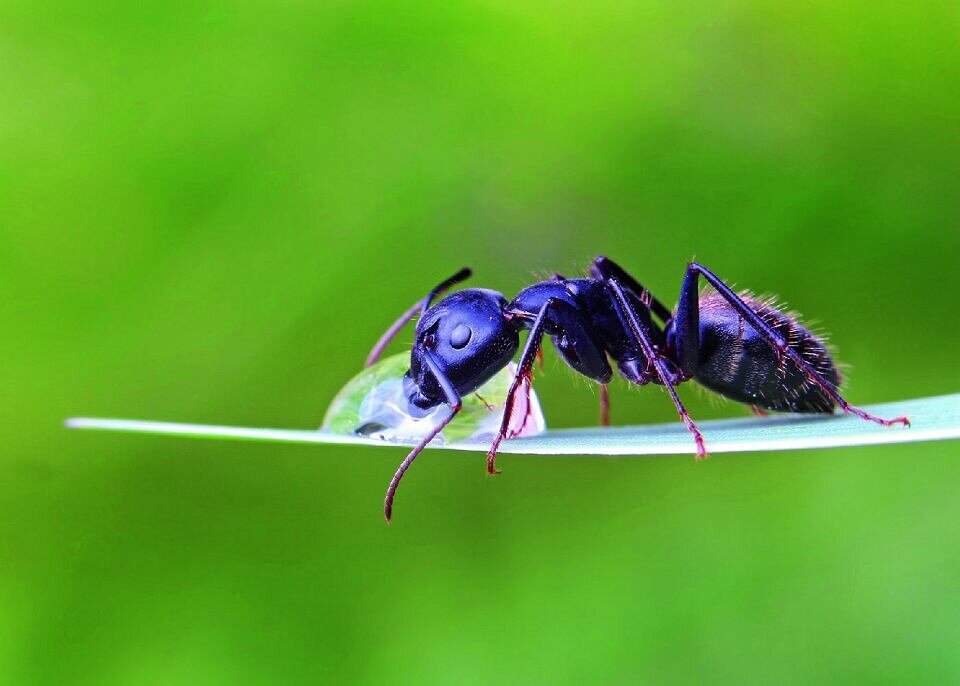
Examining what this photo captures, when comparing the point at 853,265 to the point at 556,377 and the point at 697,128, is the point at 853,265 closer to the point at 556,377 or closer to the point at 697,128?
the point at 697,128

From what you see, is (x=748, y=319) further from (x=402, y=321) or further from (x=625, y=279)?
(x=402, y=321)

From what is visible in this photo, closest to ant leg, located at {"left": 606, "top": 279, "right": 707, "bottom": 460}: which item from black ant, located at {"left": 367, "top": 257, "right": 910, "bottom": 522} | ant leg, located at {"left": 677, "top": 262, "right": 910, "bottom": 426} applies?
black ant, located at {"left": 367, "top": 257, "right": 910, "bottom": 522}

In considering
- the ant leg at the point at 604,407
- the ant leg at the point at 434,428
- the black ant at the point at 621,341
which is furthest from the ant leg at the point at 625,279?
the ant leg at the point at 434,428

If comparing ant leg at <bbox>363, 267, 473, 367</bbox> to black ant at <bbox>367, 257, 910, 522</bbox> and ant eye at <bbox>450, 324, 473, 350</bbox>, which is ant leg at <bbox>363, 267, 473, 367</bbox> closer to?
black ant at <bbox>367, 257, 910, 522</bbox>

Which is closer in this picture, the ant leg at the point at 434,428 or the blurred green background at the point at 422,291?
the ant leg at the point at 434,428

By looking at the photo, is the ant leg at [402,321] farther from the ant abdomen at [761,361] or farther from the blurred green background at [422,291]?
the ant abdomen at [761,361]

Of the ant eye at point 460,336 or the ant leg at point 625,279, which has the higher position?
the ant leg at point 625,279

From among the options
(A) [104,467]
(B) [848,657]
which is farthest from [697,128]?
(A) [104,467]
